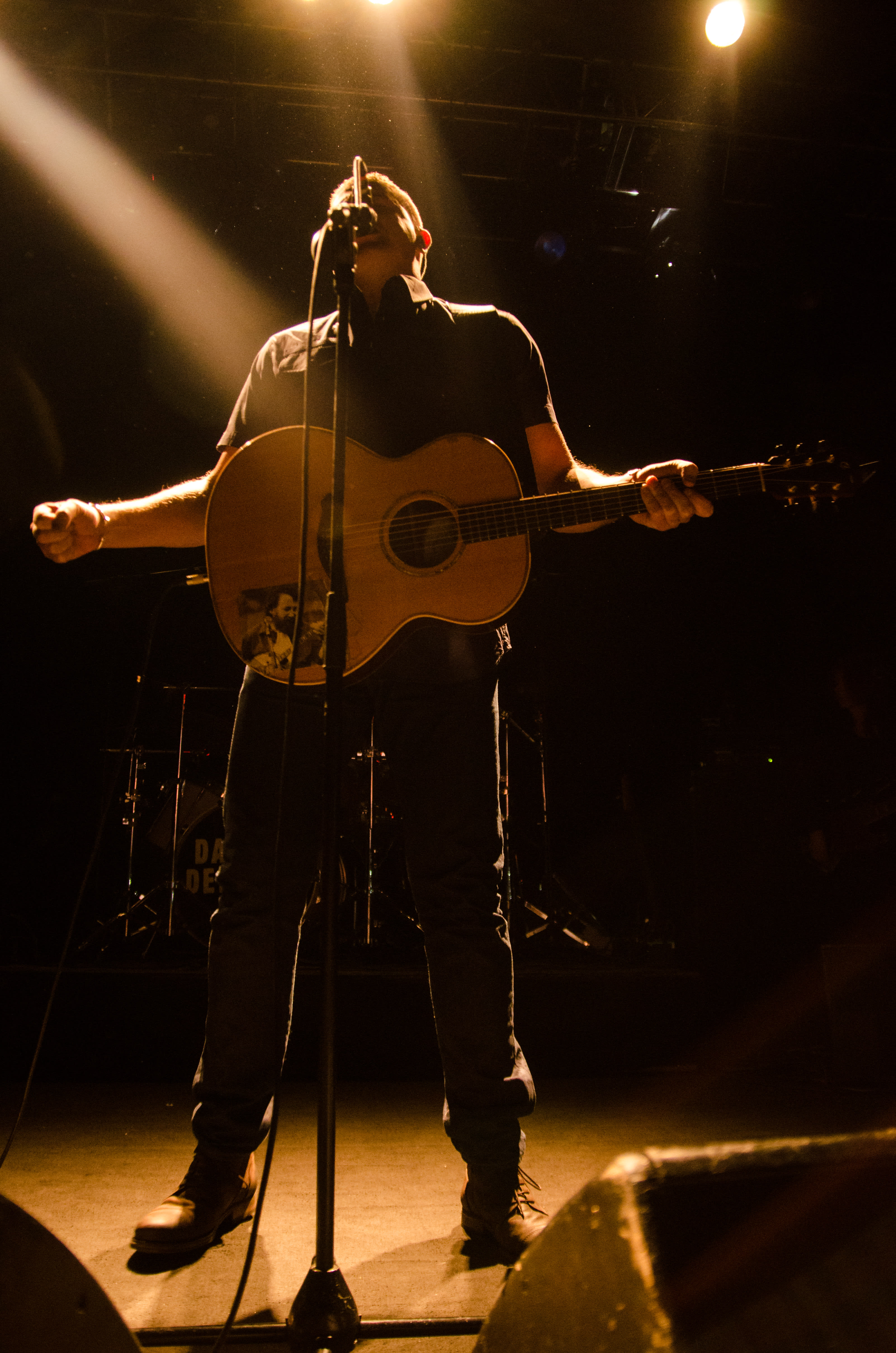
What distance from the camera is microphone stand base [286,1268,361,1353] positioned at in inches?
43.9

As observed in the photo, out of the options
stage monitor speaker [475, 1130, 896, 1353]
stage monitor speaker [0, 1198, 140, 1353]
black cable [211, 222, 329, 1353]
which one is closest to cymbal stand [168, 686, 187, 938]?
black cable [211, 222, 329, 1353]

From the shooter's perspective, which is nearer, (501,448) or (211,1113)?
(211,1113)

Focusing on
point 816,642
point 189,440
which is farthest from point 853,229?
point 189,440

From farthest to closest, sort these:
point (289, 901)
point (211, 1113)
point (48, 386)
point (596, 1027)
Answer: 1. point (48, 386)
2. point (596, 1027)
3. point (289, 901)
4. point (211, 1113)

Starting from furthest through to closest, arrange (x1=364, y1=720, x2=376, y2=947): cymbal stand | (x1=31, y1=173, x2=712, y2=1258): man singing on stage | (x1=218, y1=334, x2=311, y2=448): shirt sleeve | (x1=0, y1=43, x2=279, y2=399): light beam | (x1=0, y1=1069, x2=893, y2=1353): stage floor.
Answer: (x1=364, y1=720, x2=376, y2=947): cymbal stand, (x1=0, y1=43, x2=279, y2=399): light beam, (x1=218, y1=334, x2=311, y2=448): shirt sleeve, (x1=31, y1=173, x2=712, y2=1258): man singing on stage, (x1=0, y1=1069, x2=893, y2=1353): stage floor

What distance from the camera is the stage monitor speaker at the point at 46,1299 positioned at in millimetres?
623

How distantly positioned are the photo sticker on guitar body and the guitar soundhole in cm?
18

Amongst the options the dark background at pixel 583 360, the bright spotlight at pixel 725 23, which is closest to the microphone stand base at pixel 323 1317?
the dark background at pixel 583 360

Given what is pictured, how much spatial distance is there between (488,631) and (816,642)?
18.3 ft

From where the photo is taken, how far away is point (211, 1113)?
5.27ft

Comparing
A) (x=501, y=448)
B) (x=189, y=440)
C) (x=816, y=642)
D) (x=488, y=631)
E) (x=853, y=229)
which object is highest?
(x=853, y=229)

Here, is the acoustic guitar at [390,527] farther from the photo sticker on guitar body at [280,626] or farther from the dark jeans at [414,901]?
the dark jeans at [414,901]

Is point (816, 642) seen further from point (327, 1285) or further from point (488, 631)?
point (327, 1285)

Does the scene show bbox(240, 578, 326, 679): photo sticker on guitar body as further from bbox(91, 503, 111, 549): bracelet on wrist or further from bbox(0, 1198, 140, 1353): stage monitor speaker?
bbox(0, 1198, 140, 1353): stage monitor speaker
